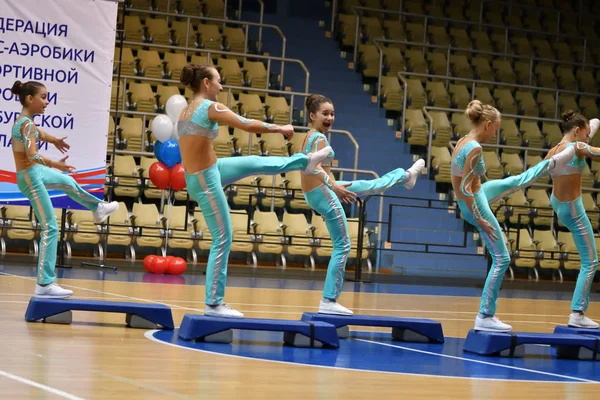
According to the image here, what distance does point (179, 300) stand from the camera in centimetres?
925

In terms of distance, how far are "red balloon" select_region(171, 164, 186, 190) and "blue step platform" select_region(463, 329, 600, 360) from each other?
6.32 metres

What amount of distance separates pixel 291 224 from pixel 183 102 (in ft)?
8.98

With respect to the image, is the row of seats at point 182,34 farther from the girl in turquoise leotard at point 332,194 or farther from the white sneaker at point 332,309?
the white sneaker at point 332,309

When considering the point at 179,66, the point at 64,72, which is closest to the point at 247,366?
the point at 64,72

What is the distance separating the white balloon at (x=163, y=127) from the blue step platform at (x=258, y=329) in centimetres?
626

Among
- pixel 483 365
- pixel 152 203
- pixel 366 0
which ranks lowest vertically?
pixel 483 365

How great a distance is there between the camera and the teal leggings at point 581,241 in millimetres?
8055

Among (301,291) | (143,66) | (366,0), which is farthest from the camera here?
(366,0)

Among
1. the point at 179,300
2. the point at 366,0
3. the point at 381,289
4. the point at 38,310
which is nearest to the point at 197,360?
the point at 38,310

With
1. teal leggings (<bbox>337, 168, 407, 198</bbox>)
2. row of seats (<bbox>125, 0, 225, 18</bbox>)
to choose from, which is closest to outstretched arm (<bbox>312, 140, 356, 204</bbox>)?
teal leggings (<bbox>337, 168, 407, 198</bbox>)

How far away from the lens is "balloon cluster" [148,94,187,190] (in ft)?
41.0

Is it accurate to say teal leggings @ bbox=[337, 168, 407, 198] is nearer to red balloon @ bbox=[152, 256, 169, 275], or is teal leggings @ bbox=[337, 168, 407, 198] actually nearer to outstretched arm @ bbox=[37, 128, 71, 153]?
outstretched arm @ bbox=[37, 128, 71, 153]

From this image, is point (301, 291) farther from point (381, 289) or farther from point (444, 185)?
point (444, 185)

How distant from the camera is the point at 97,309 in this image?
6.59 m
